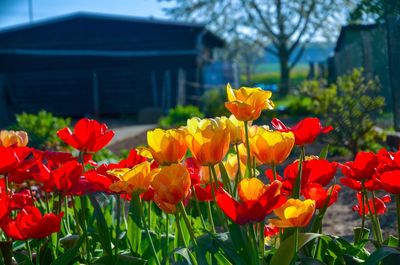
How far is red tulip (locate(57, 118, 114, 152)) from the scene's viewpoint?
2.39 m

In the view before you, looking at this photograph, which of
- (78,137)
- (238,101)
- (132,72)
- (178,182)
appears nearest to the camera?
(178,182)

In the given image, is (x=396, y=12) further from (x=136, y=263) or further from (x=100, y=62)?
(x=100, y=62)

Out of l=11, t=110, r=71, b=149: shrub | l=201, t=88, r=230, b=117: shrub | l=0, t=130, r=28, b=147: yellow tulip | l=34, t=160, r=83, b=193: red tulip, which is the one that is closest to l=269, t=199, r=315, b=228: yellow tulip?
l=34, t=160, r=83, b=193: red tulip

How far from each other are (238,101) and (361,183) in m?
0.49

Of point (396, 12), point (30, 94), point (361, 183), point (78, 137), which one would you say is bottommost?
point (30, 94)

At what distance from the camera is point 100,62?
28.3 metres

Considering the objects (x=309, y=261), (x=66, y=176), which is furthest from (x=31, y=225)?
(x=309, y=261)

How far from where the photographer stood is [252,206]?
5.68 ft

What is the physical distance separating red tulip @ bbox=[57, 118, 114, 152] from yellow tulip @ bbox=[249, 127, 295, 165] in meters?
0.58

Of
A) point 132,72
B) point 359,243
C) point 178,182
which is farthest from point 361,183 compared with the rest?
point 132,72

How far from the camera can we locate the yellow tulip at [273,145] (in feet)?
6.68

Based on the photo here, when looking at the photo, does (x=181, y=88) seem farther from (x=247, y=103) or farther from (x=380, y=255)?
(x=380, y=255)

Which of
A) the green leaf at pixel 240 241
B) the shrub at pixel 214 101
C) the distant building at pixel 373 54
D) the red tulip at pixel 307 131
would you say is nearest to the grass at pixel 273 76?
the shrub at pixel 214 101

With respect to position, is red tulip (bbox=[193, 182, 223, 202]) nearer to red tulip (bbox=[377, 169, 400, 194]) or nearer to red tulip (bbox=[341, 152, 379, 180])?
red tulip (bbox=[341, 152, 379, 180])
